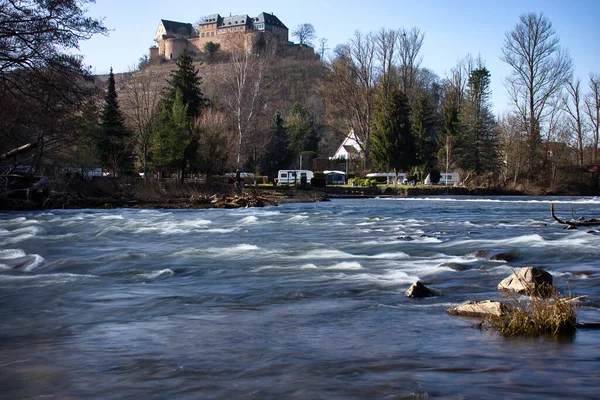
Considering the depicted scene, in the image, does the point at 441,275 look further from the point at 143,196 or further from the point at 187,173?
the point at 187,173

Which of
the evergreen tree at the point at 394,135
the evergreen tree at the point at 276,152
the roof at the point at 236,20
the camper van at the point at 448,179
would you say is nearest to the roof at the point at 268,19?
the roof at the point at 236,20

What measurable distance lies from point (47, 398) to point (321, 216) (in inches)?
971

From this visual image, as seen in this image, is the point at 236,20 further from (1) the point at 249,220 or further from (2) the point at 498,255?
(2) the point at 498,255

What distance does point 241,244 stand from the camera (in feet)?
61.1

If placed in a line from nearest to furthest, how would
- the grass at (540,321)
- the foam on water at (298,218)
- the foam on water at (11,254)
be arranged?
the grass at (540,321)
the foam on water at (11,254)
the foam on water at (298,218)

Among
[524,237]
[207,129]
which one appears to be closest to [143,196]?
[207,129]

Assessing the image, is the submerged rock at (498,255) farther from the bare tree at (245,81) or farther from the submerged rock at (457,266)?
the bare tree at (245,81)

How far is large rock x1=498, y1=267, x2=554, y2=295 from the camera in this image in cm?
954

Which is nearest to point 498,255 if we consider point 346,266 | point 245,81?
point 346,266

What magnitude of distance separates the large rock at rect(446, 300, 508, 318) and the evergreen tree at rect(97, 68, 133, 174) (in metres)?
42.7

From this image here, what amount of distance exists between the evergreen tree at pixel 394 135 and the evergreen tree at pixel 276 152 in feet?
54.2

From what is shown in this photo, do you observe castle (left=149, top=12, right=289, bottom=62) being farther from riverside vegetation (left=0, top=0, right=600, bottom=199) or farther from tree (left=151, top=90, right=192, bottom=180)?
tree (left=151, top=90, right=192, bottom=180)

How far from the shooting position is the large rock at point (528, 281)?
954cm

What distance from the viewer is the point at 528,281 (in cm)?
986
